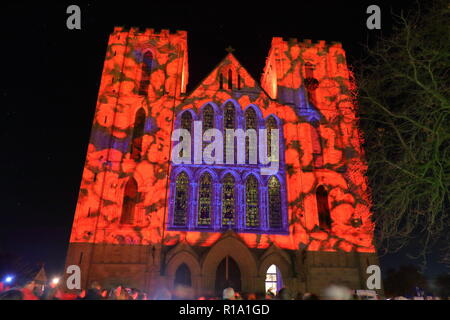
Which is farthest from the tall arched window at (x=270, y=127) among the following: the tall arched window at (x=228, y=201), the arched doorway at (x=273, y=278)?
the arched doorway at (x=273, y=278)

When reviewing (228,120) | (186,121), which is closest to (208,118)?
(228,120)

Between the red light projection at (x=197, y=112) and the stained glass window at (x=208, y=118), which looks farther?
the stained glass window at (x=208, y=118)

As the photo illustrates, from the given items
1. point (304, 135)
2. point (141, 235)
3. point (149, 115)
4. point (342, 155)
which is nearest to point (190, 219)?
point (141, 235)

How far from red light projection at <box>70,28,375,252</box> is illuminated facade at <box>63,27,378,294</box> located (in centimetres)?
7

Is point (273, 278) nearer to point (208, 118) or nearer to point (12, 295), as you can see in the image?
point (208, 118)

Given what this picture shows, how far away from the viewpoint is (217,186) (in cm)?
2011

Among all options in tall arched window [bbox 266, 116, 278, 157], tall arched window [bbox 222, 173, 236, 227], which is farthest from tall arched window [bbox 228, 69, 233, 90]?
tall arched window [bbox 222, 173, 236, 227]

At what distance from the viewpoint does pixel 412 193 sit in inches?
370

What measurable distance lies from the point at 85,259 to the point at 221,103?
12536mm

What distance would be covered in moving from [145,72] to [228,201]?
36.1 ft

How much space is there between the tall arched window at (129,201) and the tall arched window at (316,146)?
37.1ft

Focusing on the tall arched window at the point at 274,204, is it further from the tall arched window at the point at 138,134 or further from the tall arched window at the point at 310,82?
the tall arched window at the point at 138,134

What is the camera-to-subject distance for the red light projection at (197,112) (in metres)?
18.9

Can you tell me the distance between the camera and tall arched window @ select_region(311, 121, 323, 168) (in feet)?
71.4
